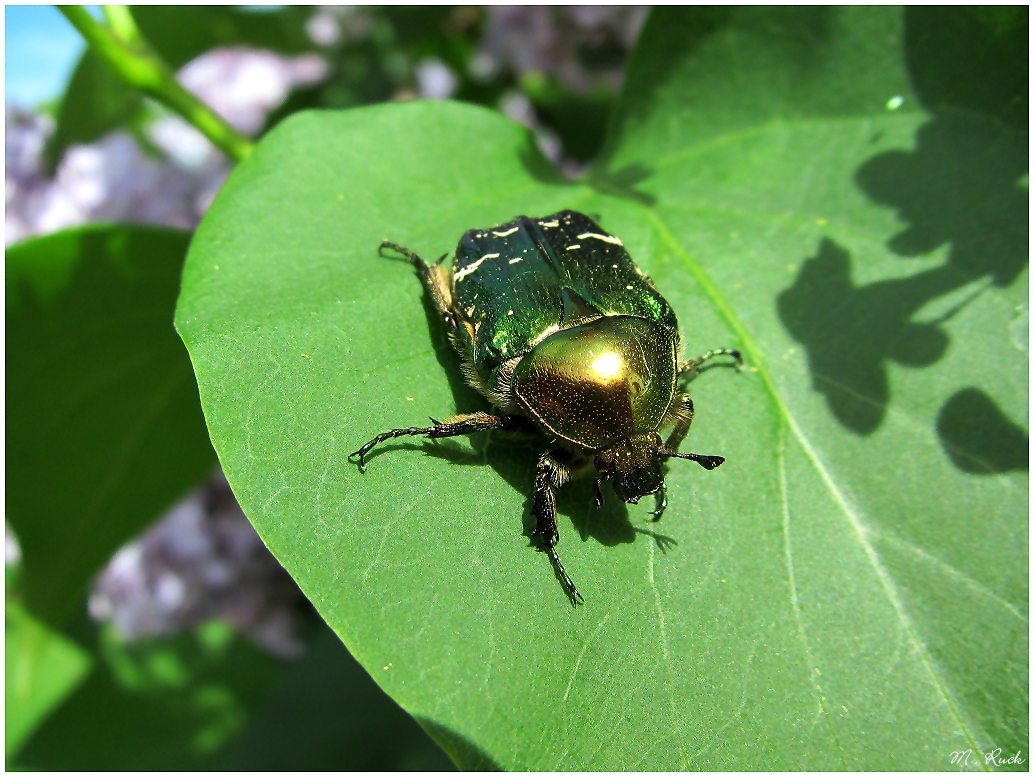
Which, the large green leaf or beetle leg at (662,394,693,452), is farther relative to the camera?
beetle leg at (662,394,693,452)

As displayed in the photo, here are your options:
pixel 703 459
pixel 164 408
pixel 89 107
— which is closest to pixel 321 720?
pixel 164 408

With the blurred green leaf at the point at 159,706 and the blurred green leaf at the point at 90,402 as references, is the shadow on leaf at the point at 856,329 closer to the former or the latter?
the blurred green leaf at the point at 90,402

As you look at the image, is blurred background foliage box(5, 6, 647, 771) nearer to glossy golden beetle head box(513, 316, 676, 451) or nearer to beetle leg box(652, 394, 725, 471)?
glossy golden beetle head box(513, 316, 676, 451)

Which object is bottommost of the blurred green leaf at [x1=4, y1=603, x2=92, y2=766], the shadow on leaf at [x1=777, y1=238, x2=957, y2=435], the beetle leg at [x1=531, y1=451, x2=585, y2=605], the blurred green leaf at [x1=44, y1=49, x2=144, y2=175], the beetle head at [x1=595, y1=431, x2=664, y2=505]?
the blurred green leaf at [x1=4, y1=603, x2=92, y2=766]

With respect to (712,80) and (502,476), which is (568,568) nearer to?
(502,476)

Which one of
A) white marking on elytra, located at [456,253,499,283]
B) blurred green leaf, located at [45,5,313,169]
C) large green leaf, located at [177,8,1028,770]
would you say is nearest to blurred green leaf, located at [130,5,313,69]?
blurred green leaf, located at [45,5,313,169]

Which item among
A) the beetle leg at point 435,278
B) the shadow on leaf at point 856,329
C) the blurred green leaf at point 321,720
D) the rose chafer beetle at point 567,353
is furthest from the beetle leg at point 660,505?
the blurred green leaf at point 321,720
